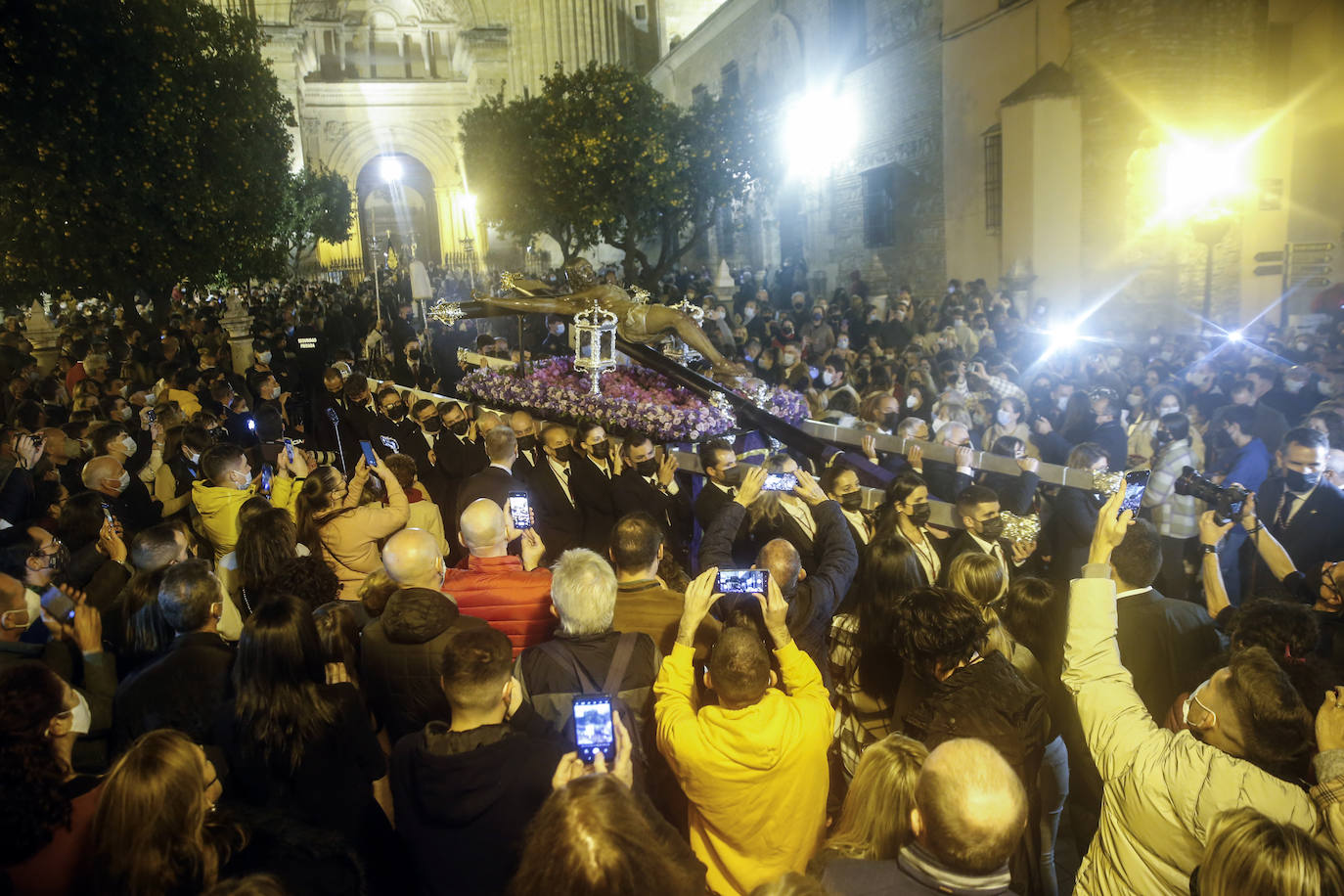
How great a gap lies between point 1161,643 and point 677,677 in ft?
6.77

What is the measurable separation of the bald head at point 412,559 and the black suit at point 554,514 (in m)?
2.47

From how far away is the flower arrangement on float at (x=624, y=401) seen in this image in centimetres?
823

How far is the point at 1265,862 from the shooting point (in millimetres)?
1941

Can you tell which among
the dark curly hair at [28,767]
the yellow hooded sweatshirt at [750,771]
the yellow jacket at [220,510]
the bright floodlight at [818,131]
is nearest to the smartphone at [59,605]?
the dark curly hair at [28,767]

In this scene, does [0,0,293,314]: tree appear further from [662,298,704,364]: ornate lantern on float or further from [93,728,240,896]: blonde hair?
[93,728,240,896]: blonde hair

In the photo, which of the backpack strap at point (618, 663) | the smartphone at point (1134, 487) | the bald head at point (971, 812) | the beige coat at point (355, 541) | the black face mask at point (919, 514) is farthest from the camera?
the beige coat at point (355, 541)

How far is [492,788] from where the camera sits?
2.63m

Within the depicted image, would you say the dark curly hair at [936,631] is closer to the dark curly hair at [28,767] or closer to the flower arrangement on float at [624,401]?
the dark curly hair at [28,767]

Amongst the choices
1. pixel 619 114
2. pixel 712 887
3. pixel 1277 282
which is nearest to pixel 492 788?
pixel 712 887

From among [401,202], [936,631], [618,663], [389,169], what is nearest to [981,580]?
[936,631]

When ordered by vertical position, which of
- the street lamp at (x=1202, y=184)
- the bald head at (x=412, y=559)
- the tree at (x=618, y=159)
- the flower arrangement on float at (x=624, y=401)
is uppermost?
the tree at (x=618, y=159)

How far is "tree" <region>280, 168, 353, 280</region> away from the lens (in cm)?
3152

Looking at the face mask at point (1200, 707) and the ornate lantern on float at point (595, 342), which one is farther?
the ornate lantern on float at point (595, 342)

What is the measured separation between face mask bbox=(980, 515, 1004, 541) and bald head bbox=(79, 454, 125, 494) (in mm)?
5265
